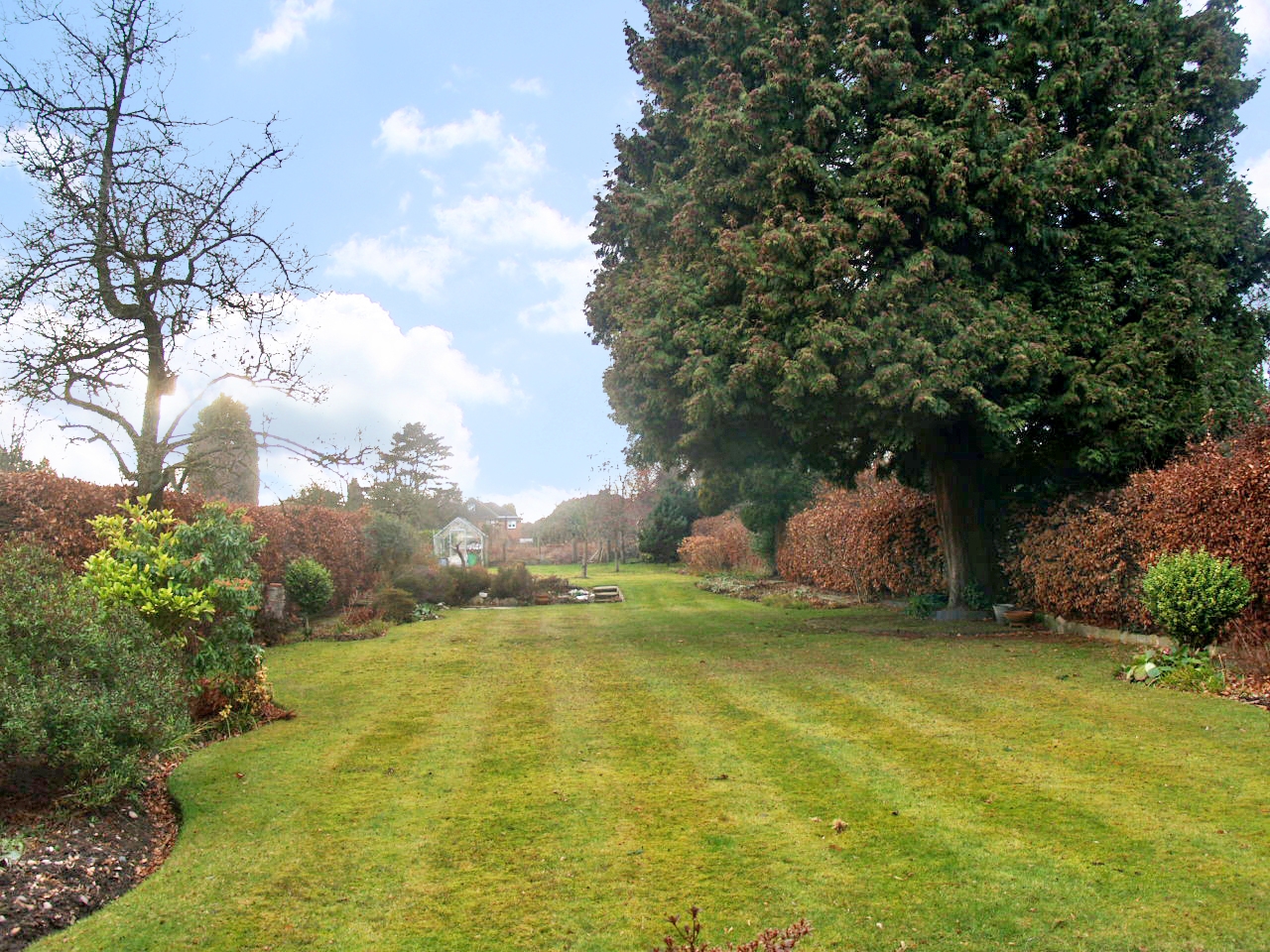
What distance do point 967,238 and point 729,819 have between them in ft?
36.5

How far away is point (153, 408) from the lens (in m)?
9.85

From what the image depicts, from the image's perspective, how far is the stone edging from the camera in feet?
35.0

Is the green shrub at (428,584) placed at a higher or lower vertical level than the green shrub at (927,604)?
higher

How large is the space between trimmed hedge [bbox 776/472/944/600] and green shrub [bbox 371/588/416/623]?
32.7ft

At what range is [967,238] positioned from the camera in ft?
44.0

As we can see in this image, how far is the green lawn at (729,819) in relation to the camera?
3.89m

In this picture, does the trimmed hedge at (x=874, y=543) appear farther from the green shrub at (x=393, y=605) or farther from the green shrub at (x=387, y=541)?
the green shrub at (x=387, y=541)

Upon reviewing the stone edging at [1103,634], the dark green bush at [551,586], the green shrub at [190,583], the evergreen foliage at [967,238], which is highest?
the evergreen foliage at [967,238]

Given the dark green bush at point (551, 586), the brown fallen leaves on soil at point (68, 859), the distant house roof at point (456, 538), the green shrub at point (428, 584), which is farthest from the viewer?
the distant house roof at point (456, 538)

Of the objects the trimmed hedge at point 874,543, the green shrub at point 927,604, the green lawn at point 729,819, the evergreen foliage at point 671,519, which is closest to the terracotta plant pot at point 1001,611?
the green shrub at point 927,604

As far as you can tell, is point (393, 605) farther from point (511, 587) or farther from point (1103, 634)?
point (1103, 634)

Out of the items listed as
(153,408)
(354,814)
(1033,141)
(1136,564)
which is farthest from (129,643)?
(1033,141)

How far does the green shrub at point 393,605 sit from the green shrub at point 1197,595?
13594 mm

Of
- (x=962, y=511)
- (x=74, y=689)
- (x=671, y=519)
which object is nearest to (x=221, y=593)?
(x=74, y=689)
